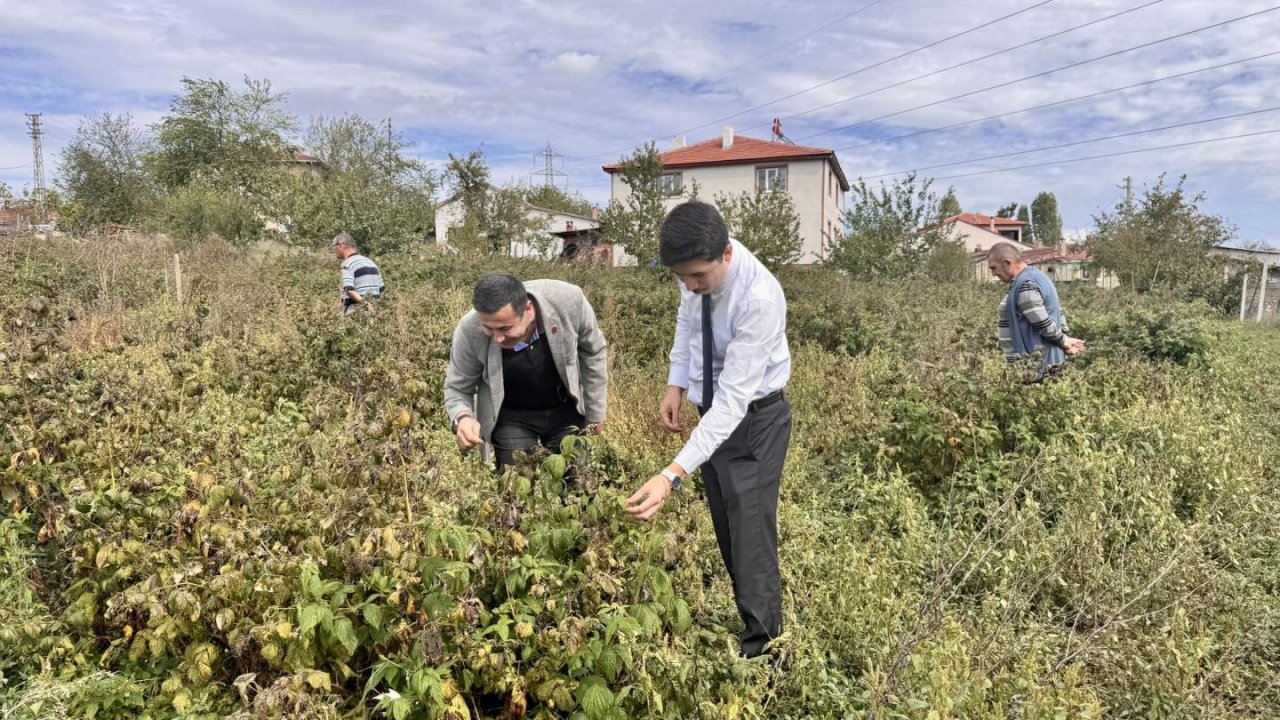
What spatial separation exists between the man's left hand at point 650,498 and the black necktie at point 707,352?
47 cm

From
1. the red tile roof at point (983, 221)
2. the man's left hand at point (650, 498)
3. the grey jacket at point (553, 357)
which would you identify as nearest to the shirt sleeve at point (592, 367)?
the grey jacket at point (553, 357)

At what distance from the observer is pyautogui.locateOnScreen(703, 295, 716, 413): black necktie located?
2.64m

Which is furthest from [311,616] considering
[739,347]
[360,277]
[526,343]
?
[360,277]

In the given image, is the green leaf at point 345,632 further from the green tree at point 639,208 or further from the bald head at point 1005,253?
the green tree at point 639,208

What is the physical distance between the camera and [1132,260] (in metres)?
19.4

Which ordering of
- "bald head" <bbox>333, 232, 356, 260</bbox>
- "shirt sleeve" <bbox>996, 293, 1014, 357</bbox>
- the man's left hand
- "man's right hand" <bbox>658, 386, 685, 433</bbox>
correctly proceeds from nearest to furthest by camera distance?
1. the man's left hand
2. "man's right hand" <bbox>658, 386, 685, 433</bbox>
3. "shirt sleeve" <bbox>996, 293, 1014, 357</bbox>
4. "bald head" <bbox>333, 232, 356, 260</bbox>

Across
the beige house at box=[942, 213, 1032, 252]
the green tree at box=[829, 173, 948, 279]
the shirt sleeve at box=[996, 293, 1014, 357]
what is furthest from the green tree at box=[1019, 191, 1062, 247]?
the shirt sleeve at box=[996, 293, 1014, 357]

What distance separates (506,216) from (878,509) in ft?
71.6

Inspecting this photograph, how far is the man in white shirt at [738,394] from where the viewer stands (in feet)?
7.77

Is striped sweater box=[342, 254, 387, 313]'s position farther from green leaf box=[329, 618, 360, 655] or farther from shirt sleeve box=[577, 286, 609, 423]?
green leaf box=[329, 618, 360, 655]

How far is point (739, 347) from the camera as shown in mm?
2471

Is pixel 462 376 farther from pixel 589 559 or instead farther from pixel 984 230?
pixel 984 230

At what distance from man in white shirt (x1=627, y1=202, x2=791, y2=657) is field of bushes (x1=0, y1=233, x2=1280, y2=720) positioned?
19cm

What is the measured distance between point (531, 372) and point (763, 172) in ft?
119
